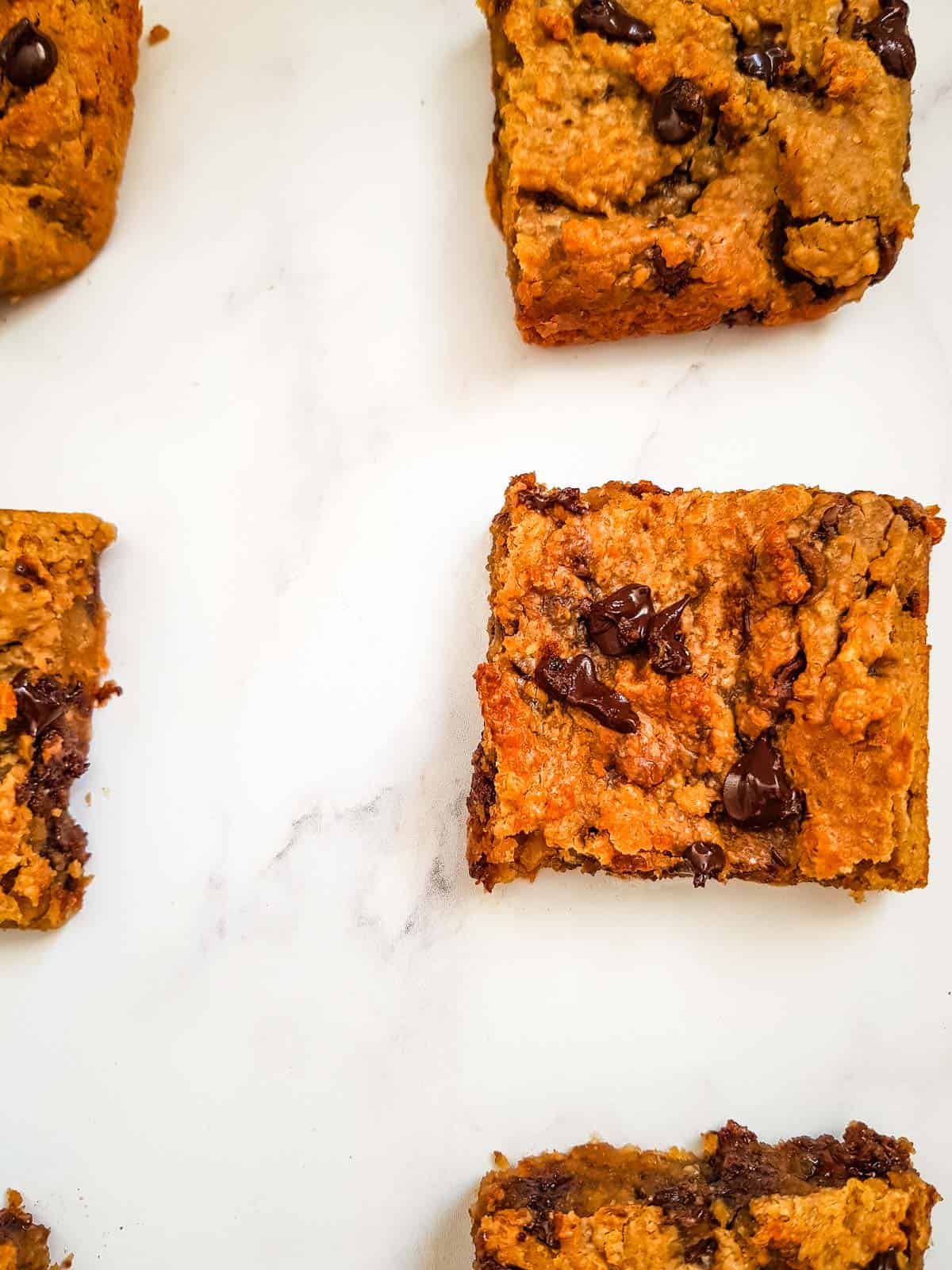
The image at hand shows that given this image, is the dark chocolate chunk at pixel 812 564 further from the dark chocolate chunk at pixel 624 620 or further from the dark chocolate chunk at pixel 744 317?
the dark chocolate chunk at pixel 744 317

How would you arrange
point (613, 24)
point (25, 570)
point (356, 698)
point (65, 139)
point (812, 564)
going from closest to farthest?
1. point (812, 564)
2. point (613, 24)
3. point (25, 570)
4. point (65, 139)
5. point (356, 698)

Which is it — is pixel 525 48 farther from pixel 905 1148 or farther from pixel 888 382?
pixel 905 1148

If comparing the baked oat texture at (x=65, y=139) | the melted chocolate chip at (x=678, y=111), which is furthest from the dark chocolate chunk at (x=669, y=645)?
the baked oat texture at (x=65, y=139)

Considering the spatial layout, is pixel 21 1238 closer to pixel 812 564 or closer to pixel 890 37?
pixel 812 564

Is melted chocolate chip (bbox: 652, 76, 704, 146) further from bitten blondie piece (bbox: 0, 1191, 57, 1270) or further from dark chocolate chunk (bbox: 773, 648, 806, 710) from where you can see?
bitten blondie piece (bbox: 0, 1191, 57, 1270)

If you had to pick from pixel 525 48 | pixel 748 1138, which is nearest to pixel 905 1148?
pixel 748 1138

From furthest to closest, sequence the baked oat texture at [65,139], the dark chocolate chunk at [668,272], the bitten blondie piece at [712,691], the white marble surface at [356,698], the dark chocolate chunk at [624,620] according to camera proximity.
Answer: the white marble surface at [356,698]
the baked oat texture at [65,139]
the dark chocolate chunk at [668,272]
the dark chocolate chunk at [624,620]
the bitten blondie piece at [712,691]

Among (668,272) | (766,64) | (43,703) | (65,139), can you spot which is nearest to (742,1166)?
(43,703)
